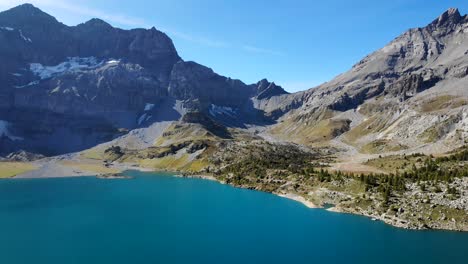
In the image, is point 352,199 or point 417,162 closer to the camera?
point 352,199

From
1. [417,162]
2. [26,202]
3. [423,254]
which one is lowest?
[26,202]

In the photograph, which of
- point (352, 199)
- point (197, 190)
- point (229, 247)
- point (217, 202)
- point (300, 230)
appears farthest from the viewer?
point (197, 190)

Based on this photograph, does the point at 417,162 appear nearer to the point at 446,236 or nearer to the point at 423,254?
the point at 446,236

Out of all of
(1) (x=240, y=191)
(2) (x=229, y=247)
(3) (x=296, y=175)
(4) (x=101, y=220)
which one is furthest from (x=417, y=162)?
(4) (x=101, y=220)

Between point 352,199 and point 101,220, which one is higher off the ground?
point 352,199

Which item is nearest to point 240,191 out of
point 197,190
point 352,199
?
point 197,190

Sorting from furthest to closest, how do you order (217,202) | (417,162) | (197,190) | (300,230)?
(197,190) → (417,162) → (217,202) → (300,230)
